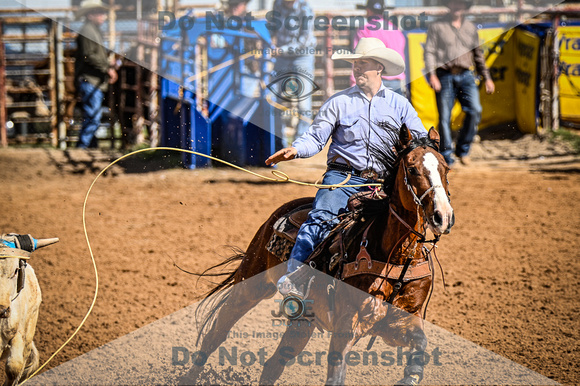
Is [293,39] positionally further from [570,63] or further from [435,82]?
[570,63]

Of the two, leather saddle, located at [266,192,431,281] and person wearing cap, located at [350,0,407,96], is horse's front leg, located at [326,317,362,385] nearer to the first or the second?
leather saddle, located at [266,192,431,281]

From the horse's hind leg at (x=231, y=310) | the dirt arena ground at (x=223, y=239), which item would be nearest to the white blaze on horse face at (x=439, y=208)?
the horse's hind leg at (x=231, y=310)

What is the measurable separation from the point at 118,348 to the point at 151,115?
854 centimetres

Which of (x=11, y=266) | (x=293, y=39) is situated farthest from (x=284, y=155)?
(x=293, y=39)

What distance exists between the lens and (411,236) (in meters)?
3.42

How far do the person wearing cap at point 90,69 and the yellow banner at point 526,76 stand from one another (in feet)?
26.7

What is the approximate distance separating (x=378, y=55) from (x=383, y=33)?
806cm

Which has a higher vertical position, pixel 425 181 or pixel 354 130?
pixel 354 130

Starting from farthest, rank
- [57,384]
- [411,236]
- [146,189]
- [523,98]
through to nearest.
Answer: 1. [523,98]
2. [146,189]
3. [57,384]
4. [411,236]

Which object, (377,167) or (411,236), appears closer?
(411,236)

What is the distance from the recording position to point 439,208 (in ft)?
9.79

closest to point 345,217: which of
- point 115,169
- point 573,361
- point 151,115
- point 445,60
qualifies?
point 573,361

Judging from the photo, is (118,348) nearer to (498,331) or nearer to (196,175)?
(498,331)

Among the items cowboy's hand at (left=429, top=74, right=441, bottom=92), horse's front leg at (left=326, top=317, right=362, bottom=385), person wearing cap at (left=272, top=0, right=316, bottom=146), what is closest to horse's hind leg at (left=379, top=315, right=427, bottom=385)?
horse's front leg at (left=326, top=317, right=362, bottom=385)
